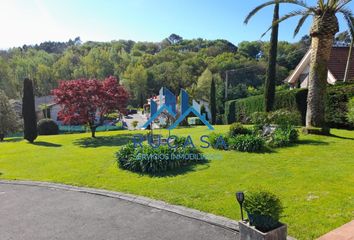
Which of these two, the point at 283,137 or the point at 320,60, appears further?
the point at 320,60

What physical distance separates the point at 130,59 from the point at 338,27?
236 feet

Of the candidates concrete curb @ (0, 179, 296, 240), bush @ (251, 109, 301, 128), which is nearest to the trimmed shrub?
bush @ (251, 109, 301, 128)

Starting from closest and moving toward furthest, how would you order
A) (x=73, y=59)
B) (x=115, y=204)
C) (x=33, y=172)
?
(x=115, y=204) < (x=33, y=172) < (x=73, y=59)

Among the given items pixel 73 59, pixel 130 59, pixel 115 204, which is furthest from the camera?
pixel 130 59

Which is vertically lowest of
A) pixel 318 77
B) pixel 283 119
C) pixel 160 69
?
pixel 283 119

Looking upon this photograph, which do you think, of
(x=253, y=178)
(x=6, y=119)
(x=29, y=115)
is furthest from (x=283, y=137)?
(x=6, y=119)

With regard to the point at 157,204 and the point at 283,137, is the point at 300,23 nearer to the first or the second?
the point at 283,137

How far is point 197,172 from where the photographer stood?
24.5 feet

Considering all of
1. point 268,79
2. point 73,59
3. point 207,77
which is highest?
point 73,59

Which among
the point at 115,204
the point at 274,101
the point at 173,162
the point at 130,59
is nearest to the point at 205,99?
the point at 274,101

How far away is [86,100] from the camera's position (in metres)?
15.8

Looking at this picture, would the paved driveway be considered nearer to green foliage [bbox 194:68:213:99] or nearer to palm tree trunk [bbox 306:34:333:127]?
palm tree trunk [bbox 306:34:333:127]

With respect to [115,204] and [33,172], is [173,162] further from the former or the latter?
[33,172]

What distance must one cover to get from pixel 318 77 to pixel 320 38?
152 cm
